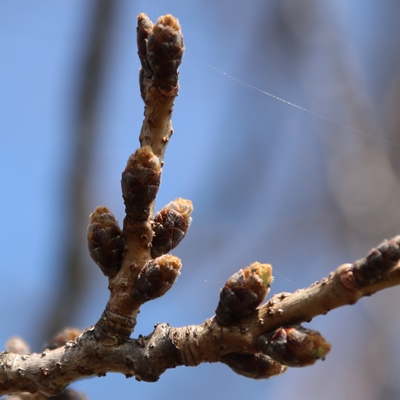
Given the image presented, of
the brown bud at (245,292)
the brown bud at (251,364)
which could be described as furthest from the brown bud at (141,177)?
the brown bud at (251,364)

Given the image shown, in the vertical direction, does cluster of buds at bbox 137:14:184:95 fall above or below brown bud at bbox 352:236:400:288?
above

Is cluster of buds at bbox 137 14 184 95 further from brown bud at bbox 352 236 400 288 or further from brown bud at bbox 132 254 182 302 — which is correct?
brown bud at bbox 352 236 400 288

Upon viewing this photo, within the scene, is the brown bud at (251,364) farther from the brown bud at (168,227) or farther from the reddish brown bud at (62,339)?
the reddish brown bud at (62,339)

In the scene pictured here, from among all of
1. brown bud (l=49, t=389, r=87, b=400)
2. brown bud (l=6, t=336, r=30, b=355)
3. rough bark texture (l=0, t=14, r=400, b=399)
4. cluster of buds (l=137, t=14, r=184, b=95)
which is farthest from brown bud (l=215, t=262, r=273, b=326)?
brown bud (l=6, t=336, r=30, b=355)

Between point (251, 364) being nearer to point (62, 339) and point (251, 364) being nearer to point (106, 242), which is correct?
point (106, 242)

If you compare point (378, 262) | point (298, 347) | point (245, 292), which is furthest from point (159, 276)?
point (378, 262)

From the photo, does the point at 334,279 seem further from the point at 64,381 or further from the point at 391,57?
the point at 391,57
